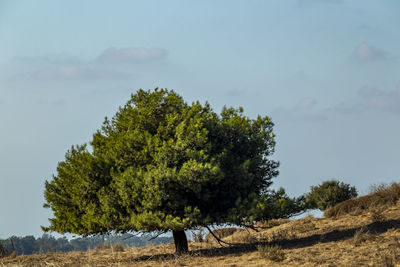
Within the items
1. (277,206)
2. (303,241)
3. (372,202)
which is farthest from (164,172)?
(372,202)

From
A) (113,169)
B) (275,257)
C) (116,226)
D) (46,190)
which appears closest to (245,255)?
(275,257)

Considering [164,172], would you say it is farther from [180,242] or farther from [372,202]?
[372,202]

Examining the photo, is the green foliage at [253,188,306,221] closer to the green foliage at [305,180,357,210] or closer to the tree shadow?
the tree shadow

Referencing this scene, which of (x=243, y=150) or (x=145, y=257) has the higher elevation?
(x=243, y=150)

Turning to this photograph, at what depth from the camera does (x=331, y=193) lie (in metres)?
41.3

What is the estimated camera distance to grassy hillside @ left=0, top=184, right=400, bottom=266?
1634cm

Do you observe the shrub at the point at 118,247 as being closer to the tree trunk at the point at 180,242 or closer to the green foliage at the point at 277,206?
the tree trunk at the point at 180,242

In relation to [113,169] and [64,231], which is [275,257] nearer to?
[113,169]

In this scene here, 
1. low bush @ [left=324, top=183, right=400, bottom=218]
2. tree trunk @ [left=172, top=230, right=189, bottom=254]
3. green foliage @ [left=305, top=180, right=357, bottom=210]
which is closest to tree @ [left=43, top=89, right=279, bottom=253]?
tree trunk @ [left=172, top=230, right=189, bottom=254]

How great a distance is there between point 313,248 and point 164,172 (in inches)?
271

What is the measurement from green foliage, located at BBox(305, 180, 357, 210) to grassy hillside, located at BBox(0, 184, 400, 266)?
476 inches

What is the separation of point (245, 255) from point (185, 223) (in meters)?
3.18

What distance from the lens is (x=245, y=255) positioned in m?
19.3

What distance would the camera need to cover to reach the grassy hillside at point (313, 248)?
16344 mm
